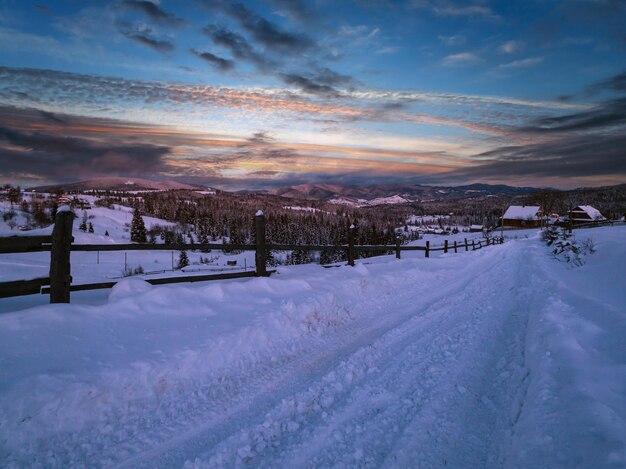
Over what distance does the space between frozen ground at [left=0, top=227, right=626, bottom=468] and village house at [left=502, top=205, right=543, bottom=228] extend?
92.2 meters

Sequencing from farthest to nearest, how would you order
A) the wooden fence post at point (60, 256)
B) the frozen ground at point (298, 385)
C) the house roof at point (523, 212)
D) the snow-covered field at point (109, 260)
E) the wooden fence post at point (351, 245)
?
the house roof at point (523, 212) < the snow-covered field at point (109, 260) < the wooden fence post at point (351, 245) < the wooden fence post at point (60, 256) < the frozen ground at point (298, 385)

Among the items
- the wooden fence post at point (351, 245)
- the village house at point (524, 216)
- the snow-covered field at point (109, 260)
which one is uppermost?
the village house at point (524, 216)

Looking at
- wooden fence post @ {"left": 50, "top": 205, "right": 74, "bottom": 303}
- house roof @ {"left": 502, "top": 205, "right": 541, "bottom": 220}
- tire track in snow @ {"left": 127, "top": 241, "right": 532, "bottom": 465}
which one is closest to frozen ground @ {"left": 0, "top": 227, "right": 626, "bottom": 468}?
tire track in snow @ {"left": 127, "top": 241, "right": 532, "bottom": 465}

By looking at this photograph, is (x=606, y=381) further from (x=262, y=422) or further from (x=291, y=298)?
(x=291, y=298)

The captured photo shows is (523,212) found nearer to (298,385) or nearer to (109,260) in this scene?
(109,260)

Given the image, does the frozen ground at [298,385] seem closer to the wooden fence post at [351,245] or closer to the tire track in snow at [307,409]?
the tire track in snow at [307,409]

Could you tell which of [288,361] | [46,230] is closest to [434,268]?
[288,361]

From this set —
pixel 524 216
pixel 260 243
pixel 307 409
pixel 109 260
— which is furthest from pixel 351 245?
pixel 524 216

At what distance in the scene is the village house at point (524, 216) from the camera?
87.4m

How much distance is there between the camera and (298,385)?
4.33 meters

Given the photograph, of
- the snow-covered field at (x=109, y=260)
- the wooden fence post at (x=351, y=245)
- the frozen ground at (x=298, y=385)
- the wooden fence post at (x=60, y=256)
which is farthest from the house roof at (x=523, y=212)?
the wooden fence post at (x=60, y=256)

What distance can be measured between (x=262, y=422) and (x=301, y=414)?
0.42m

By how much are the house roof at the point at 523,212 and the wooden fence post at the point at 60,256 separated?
331 feet

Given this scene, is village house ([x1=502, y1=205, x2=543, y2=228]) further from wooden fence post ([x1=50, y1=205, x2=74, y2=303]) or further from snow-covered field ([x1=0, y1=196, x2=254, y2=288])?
wooden fence post ([x1=50, y1=205, x2=74, y2=303])
